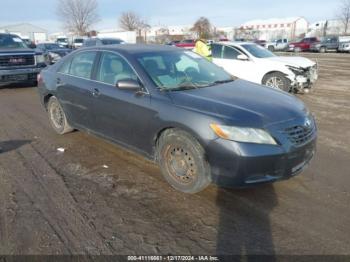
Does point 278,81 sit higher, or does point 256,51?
point 256,51

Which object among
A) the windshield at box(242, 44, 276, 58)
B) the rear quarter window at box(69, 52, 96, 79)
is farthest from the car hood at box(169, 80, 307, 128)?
the windshield at box(242, 44, 276, 58)

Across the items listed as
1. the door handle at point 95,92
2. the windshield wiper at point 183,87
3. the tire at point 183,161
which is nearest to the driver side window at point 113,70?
the door handle at point 95,92

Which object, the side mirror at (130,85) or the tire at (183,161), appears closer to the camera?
the tire at (183,161)

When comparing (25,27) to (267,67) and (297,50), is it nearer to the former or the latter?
(297,50)

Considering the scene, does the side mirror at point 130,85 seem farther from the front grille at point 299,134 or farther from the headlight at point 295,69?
the headlight at point 295,69

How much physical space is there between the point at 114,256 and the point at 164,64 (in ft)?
8.49

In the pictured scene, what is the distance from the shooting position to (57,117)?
5887 mm

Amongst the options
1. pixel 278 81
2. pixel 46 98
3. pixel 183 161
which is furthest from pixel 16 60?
pixel 183 161

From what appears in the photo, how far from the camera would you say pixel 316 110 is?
793cm

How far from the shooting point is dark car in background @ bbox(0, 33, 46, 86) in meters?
10.9

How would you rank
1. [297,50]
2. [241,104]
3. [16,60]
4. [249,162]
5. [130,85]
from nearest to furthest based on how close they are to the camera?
1. [249,162]
2. [241,104]
3. [130,85]
4. [16,60]
5. [297,50]

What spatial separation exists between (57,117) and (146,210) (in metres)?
3.28

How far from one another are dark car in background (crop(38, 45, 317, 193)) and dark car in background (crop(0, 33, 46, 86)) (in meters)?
6.96

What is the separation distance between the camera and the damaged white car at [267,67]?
A: 9.26m
